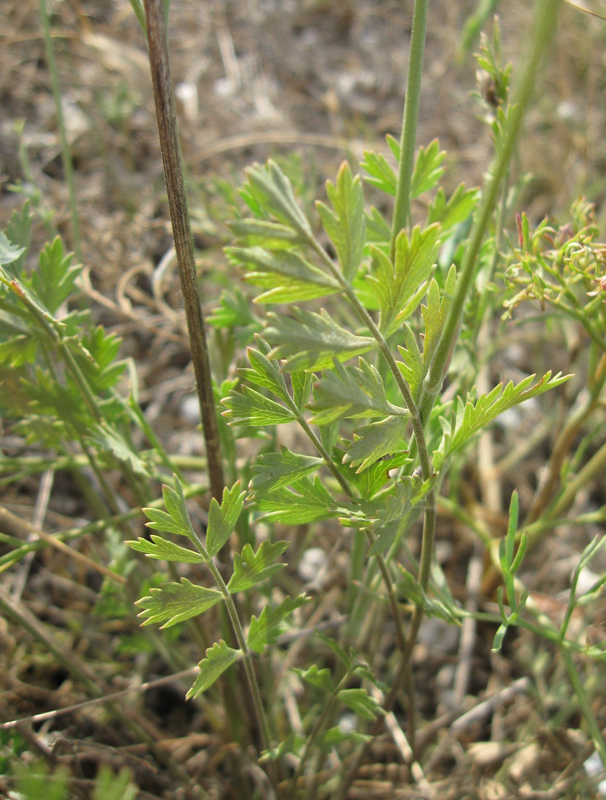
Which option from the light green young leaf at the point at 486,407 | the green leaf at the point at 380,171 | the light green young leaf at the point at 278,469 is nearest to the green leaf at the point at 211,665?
the light green young leaf at the point at 278,469

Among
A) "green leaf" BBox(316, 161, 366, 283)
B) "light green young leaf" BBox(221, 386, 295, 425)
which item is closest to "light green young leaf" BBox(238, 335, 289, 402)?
"light green young leaf" BBox(221, 386, 295, 425)

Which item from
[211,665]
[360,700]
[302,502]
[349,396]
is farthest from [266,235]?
[360,700]

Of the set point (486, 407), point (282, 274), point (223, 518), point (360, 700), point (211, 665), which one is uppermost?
point (282, 274)

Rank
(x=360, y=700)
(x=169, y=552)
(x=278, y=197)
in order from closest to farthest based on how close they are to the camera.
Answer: (x=278, y=197), (x=169, y=552), (x=360, y=700)

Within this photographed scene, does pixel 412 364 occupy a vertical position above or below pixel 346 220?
below

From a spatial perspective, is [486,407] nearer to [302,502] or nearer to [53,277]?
[302,502]

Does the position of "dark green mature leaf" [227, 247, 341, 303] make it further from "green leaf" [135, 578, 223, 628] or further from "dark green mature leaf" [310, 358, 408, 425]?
"green leaf" [135, 578, 223, 628]

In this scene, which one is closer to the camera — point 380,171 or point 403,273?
point 403,273

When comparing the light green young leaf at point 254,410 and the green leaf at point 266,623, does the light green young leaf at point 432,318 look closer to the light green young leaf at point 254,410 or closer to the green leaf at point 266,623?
the light green young leaf at point 254,410
